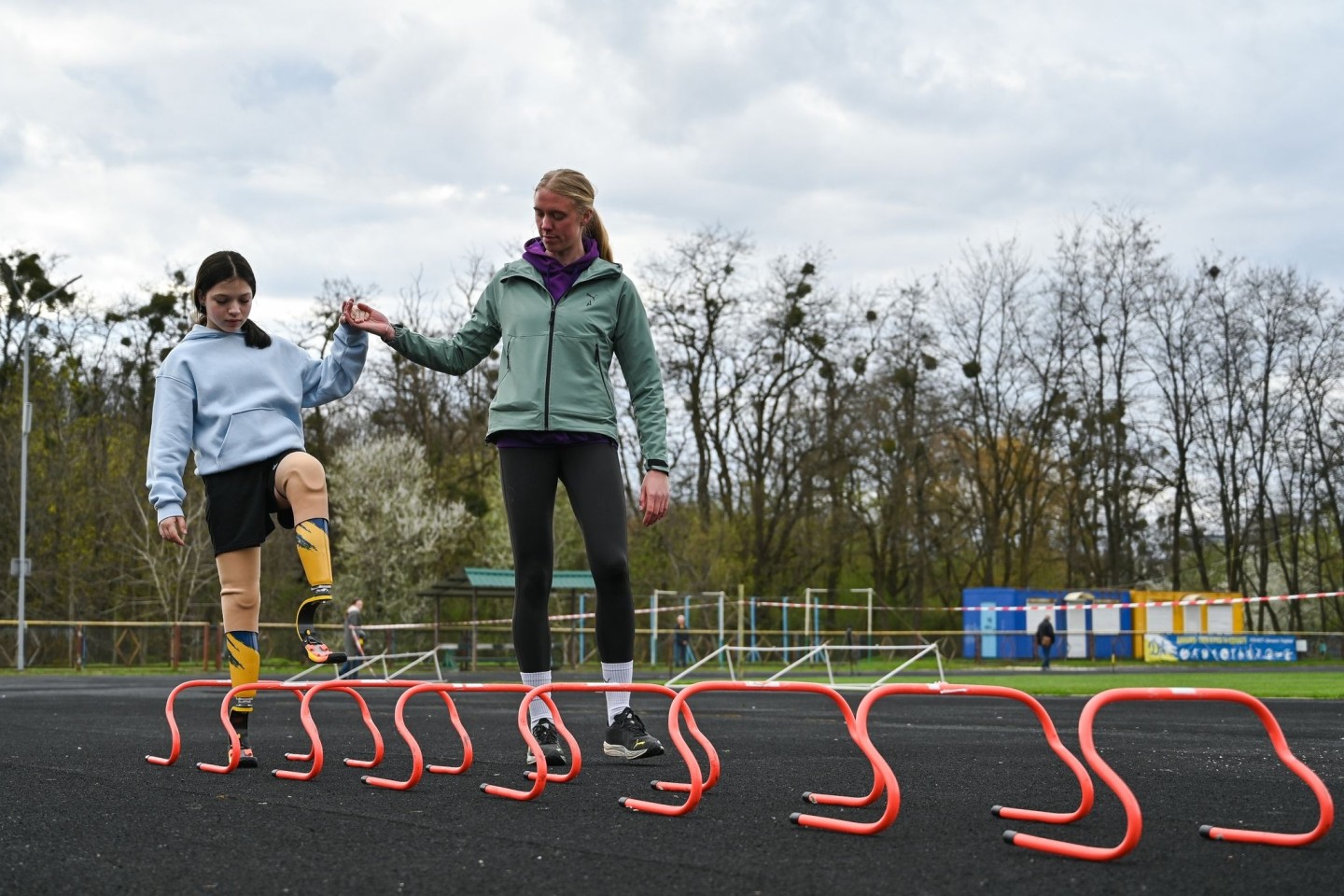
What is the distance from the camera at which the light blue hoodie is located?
215 inches

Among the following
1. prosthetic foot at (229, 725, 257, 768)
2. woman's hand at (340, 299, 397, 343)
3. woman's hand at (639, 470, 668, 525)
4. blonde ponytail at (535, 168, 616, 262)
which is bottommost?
prosthetic foot at (229, 725, 257, 768)

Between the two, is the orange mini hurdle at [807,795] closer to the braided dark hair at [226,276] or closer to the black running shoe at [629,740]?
the black running shoe at [629,740]

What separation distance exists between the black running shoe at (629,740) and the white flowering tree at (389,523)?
1536 inches

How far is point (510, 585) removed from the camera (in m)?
28.9

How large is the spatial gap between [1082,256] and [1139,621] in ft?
40.5

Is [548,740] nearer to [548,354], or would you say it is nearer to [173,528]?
[548,354]

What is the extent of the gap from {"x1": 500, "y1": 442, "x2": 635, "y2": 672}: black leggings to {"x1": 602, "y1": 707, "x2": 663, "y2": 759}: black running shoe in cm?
23

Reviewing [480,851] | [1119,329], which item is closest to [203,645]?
[1119,329]

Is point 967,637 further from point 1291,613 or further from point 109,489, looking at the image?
point 109,489

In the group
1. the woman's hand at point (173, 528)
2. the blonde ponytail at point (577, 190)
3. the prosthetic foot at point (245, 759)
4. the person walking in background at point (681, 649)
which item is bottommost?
the person walking in background at point (681, 649)

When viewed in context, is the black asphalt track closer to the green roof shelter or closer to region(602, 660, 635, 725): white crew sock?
region(602, 660, 635, 725): white crew sock

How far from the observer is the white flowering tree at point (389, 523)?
44.2 meters

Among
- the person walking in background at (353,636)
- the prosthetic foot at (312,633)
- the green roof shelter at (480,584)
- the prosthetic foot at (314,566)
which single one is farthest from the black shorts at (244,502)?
the green roof shelter at (480,584)

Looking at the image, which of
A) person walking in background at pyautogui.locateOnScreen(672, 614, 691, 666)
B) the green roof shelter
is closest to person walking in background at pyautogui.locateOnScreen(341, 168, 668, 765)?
the green roof shelter
